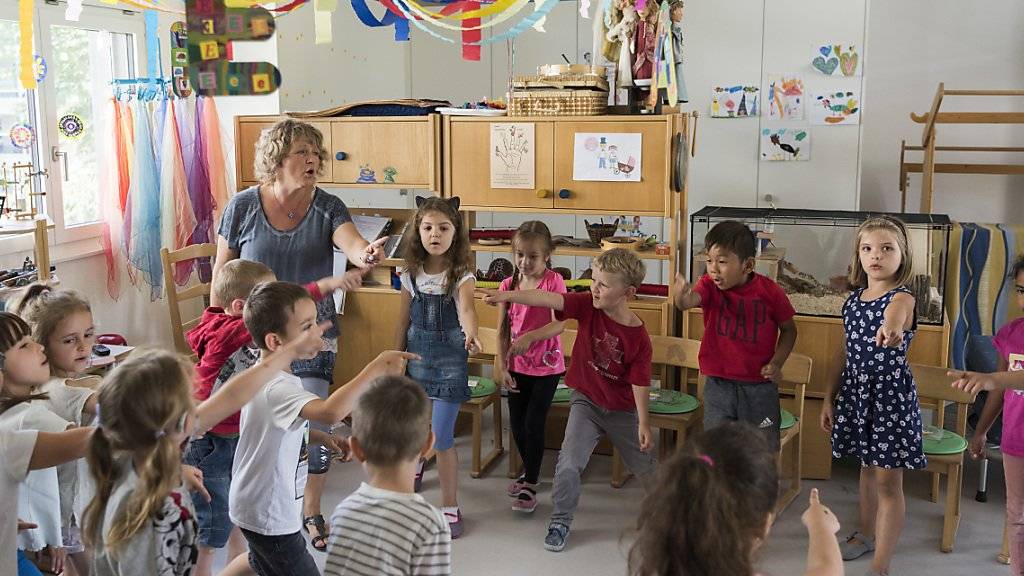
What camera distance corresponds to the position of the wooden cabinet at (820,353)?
3.75 metres

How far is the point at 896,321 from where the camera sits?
292 cm

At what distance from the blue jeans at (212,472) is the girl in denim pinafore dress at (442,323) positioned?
2.86 feet

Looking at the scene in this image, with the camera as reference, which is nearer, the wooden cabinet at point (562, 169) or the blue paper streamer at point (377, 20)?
the blue paper streamer at point (377, 20)

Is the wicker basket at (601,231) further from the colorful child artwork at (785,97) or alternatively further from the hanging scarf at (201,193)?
the hanging scarf at (201,193)

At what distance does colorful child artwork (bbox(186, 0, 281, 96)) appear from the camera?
8.51ft

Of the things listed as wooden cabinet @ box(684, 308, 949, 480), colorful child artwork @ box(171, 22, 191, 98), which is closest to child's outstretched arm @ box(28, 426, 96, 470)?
wooden cabinet @ box(684, 308, 949, 480)

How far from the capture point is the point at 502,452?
428 cm

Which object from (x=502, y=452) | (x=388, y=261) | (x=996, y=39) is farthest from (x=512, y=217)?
(x=996, y=39)

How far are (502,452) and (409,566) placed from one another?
2.55m

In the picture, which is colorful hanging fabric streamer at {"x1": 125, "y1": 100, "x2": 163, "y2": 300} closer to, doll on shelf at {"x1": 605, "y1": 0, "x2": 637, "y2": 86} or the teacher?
the teacher

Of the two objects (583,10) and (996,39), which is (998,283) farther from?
(583,10)

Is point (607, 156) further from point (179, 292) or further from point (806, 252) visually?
point (179, 292)

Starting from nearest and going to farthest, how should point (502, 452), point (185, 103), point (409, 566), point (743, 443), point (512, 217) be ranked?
point (743, 443)
point (409, 566)
point (502, 452)
point (185, 103)
point (512, 217)

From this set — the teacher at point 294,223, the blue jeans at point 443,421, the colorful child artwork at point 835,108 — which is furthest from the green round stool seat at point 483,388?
the colorful child artwork at point 835,108
